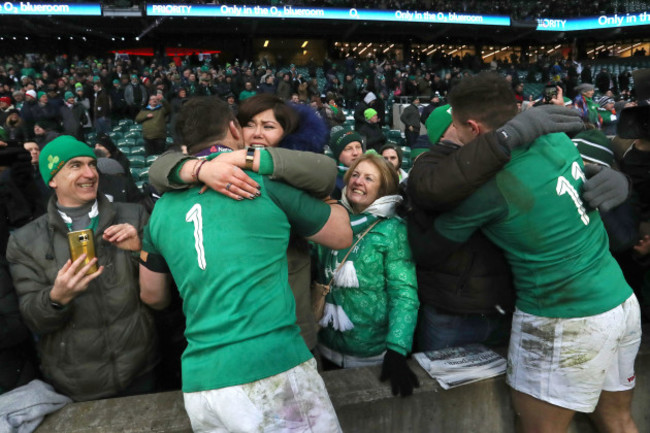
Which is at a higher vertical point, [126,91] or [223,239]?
[126,91]

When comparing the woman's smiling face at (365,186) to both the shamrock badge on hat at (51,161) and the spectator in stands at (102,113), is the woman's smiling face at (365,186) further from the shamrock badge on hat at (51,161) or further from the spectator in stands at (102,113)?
the spectator in stands at (102,113)

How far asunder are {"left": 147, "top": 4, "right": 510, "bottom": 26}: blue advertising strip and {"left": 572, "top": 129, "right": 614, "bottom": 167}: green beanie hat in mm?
25483

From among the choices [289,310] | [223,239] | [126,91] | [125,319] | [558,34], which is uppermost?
[558,34]

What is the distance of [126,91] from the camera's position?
12.3m

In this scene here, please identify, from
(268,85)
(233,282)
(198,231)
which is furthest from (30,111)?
(233,282)

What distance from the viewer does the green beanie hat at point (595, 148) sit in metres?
2.09

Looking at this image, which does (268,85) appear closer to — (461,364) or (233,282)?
(461,364)

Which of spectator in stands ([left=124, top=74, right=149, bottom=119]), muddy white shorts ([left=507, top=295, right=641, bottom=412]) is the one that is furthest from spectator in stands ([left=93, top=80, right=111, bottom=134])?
muddy white shorts ([left=507, top=295, right=641, bottom=412])

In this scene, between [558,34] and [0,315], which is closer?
[0,315]

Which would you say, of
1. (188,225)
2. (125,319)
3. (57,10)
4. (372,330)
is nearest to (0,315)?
(125,319)

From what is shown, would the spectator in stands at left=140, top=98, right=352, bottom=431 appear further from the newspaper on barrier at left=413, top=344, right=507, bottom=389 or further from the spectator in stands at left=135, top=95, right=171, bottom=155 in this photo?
the spectator in stands at left=135, top=95, right=171, bottom=155

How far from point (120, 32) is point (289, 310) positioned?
3245cm

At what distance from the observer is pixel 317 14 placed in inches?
1035

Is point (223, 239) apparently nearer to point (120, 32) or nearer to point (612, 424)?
point (612, 424)
